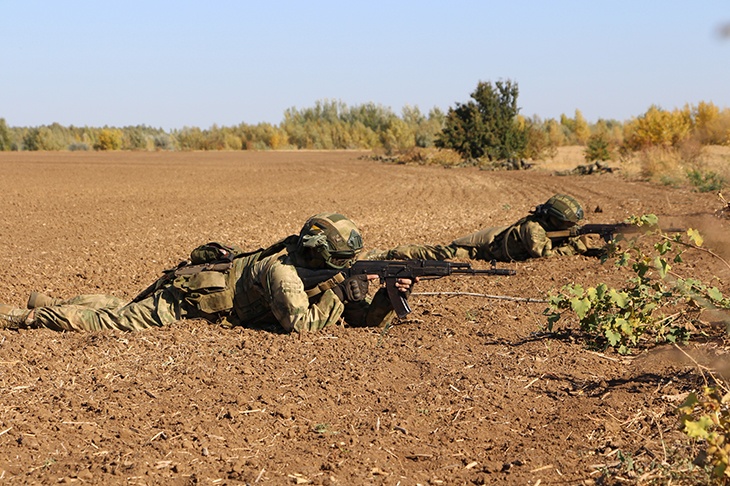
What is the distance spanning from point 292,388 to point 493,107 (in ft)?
101

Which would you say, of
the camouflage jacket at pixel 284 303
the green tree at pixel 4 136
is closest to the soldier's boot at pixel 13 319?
the camouflage jacket at pixel 284 303

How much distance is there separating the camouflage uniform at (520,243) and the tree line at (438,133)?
43.8 ft

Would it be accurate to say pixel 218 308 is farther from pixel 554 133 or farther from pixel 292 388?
pixel 554 133

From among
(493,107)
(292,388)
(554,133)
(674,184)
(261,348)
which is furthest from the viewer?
(554,133)

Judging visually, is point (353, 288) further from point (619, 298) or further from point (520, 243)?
point (520, 243)

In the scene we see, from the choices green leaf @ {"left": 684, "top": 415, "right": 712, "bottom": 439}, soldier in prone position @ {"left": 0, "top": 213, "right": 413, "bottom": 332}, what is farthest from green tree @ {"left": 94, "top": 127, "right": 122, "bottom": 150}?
green leaf @ {"left": 684, "top": 415, "right": 712, "bottom": 439}

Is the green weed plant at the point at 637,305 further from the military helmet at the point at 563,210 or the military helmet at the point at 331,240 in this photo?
the military helmet at the point at 563,210

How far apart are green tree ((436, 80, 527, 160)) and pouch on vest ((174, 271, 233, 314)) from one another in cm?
2789

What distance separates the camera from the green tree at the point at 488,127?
34.2 m

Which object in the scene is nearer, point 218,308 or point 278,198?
point 218,308

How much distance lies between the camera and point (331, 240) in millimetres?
6746

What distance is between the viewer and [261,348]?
21.4ft

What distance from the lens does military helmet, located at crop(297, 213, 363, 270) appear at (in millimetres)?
6703

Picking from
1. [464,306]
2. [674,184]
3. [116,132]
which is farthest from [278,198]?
[116,132]
